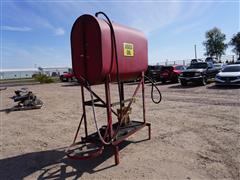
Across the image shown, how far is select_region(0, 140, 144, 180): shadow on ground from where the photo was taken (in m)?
3.79

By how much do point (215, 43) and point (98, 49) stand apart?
218ft

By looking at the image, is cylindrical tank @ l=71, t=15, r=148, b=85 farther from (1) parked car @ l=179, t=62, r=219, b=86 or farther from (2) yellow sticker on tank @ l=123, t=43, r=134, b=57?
(1) parked car @ l=179, t=62, r=219, b=86

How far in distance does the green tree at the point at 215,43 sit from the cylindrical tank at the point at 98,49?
6485 cm

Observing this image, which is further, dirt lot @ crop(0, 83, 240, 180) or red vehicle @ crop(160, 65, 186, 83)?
red vehicle @ crop(160, 65, 186, 83)

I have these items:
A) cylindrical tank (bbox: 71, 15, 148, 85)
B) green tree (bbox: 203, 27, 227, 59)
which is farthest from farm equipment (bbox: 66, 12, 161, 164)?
green tree (bbox: 203, 27, 227, 59)

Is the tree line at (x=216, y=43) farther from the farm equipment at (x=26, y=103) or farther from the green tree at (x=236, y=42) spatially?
the farm equipment at (x=26, y=103)

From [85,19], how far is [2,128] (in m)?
4.80

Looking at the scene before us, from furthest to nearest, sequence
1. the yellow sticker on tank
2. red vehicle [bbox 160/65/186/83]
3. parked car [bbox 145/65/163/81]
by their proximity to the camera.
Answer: parked car [bbox 145/65/163/81], red vehicle [bbox 160/65/186/83], the yellow sticker on tank

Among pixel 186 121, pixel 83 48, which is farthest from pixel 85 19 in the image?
pixel 186 121

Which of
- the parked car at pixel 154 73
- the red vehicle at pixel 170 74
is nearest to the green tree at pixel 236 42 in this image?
the parked car at pixel 154 73

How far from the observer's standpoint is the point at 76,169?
3920 mm

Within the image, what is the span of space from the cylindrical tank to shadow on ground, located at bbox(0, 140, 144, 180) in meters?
1.50

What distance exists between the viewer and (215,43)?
63.4m

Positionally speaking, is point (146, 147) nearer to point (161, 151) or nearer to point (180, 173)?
point (161, 151)
